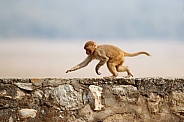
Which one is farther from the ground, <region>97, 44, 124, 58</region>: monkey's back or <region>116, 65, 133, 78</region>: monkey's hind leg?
<region>97, 44, 124, 58</region>: monkey's back

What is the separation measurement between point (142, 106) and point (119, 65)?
0.26m

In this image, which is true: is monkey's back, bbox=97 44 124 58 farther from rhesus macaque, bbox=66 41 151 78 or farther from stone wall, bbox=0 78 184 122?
stone wall, bbox=0 78 184 122

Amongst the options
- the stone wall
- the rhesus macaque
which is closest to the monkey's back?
the rhesus macaque

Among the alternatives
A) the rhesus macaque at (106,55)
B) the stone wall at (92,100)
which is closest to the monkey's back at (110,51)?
the rhesus macaque at (106,55)

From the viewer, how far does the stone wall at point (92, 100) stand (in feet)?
5.26

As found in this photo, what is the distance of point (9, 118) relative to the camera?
1.60m

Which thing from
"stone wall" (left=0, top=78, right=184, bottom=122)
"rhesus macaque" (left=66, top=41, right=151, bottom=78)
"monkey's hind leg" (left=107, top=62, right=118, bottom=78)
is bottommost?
"stone wall" (left=0, top=78, right=184, bottom=122)

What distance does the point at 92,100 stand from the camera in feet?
5.33

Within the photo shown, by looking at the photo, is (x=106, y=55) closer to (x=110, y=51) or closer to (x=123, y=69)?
(x=110, y=51)

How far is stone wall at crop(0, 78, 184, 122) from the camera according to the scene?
5.26 feet

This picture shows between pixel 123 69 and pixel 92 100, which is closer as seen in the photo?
pixel 92 100

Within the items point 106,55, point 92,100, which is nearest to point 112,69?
point 106,55

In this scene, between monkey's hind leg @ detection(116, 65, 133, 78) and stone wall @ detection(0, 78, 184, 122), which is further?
monkey's hind leg @ detection(116, 65, 133, 78)

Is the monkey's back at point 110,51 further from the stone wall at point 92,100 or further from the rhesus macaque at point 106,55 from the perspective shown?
the stone wall at point 92,100
